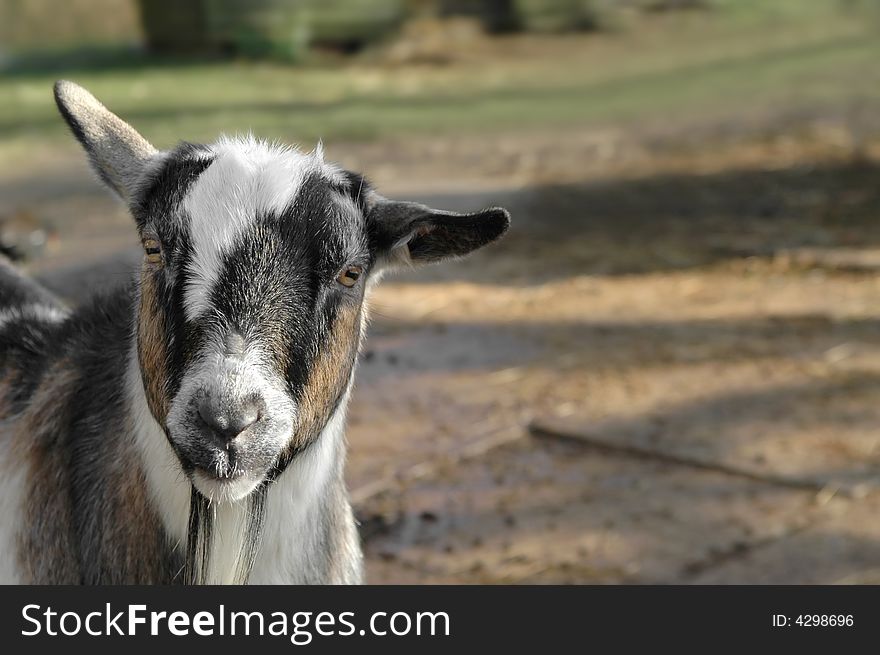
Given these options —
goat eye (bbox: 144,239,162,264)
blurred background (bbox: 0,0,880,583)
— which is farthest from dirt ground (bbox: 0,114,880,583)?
goat eye (bbox: 144,239,162,264)

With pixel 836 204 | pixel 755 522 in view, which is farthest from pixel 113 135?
pixel 836 204

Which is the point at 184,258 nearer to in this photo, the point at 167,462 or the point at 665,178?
the point at 167,462

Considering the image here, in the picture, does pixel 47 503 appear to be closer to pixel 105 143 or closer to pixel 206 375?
pixel 206 375

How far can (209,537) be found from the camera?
3.40 meters

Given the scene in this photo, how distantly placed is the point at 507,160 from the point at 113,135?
25.2ft

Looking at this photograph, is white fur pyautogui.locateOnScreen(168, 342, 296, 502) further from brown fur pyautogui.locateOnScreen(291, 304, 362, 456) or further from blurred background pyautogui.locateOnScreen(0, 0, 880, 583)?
blurred background pyautogui.locateOnScreen(0, 0, 880, 583)

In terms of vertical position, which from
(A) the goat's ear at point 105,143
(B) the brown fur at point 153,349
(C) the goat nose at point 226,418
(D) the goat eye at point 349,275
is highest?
(A) the goat's ear at point 105,143

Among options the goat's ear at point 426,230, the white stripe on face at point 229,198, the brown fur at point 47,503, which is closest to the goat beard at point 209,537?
the brown fur at point 47,503

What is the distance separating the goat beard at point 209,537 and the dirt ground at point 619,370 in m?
1.28

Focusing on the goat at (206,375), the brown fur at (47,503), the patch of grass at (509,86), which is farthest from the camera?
the patch of grass at (509,86)

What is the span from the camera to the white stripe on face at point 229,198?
313cm

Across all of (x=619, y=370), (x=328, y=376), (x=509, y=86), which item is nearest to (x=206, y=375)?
(x=328, y=376)

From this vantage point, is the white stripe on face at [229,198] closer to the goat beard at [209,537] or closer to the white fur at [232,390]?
the white fur at [232,390]

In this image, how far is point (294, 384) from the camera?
3195mm
